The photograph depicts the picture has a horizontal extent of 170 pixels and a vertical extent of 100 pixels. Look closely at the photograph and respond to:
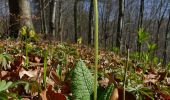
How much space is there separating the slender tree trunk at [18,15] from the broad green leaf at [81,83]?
28.8ft

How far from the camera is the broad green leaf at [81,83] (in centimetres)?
92

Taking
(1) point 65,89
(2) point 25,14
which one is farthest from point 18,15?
(1) point 65,89

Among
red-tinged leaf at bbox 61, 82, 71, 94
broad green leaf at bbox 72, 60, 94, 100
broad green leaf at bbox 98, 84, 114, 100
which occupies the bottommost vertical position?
red-tinged leaf at bbox 61, 82, 71, 94

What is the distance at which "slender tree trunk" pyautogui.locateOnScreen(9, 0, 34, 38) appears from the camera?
9.70 m

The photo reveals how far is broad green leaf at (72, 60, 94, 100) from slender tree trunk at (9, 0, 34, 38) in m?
8.78

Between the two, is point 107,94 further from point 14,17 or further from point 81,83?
point 14,17

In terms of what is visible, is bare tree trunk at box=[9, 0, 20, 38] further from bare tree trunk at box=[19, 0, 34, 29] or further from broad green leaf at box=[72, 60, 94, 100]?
broad green leaf at box=[72, 60, 94, 100]

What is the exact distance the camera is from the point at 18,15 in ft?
31.8

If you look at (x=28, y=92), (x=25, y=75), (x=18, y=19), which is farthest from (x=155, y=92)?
(x=18, y=19)

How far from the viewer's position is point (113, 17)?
51188 mm

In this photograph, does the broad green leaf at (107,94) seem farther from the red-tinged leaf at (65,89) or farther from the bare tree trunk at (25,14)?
the bare tree trunk at (25,14)

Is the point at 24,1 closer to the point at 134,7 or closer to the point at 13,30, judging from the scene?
the point at 13,30

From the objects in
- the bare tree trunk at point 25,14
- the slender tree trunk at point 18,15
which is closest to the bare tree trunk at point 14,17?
the slender tree trunk at point 18,15

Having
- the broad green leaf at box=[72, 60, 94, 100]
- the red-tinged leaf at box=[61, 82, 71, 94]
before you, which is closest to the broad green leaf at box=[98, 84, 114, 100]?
the broad green leaf at box=[72, 60, 94, 100]
